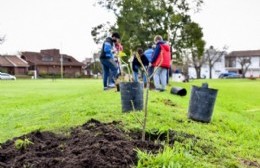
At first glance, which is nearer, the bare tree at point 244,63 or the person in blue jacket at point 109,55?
the person in blue jacket at point 109,55

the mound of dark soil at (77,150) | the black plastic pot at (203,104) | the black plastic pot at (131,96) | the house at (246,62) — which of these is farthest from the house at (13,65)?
the mound of dark soil at (77,150)

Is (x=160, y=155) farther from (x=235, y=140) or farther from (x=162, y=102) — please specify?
(x=162, y=102)

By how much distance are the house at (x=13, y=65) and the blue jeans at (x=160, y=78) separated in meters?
81.7

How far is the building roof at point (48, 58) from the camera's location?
10062 cm

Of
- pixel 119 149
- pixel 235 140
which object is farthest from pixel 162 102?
pixel 119 149

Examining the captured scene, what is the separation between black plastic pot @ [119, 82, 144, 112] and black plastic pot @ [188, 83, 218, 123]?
106cm

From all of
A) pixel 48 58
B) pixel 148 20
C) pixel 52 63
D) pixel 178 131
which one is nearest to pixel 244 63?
pixel 52 63

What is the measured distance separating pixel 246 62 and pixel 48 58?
49325 mm

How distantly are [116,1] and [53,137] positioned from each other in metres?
A: 41.1

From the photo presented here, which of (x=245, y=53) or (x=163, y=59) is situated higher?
(x=245, y=53)

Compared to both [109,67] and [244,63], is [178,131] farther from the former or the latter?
[244,63]

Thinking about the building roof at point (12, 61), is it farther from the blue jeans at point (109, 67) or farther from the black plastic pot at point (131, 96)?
the black plastic pot at point (131, 96)

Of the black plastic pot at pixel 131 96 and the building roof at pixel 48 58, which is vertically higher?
the building roof at pixel 48 58

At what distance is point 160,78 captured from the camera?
14523mm
